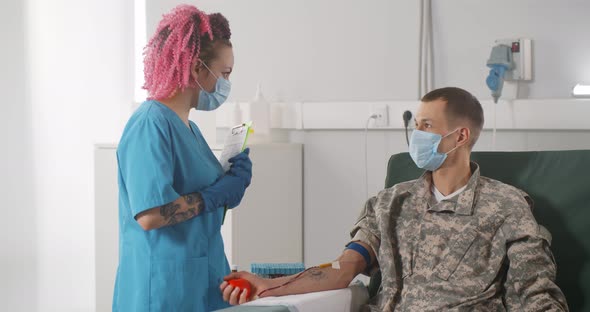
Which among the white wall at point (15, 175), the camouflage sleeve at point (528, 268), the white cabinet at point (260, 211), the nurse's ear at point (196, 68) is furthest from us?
the white wall at point (15, 175)

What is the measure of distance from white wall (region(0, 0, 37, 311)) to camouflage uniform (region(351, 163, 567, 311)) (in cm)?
235

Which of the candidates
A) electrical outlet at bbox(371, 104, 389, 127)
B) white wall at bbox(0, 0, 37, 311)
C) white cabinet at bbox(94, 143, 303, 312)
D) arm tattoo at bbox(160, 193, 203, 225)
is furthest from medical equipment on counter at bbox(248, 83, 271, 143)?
white wall at bbox(0, 0, 37, 311)

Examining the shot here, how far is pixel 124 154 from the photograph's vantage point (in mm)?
2023

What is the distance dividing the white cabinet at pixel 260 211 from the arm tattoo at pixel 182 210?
96 cm

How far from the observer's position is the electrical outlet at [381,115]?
3.12m

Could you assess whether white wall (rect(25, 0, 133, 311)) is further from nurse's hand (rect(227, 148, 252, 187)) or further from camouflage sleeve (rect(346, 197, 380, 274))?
camouflage sleeve (rect(346, 197, 380, 274))

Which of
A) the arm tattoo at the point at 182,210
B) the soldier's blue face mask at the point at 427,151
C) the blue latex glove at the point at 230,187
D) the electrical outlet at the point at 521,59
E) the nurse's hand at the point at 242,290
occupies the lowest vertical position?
the nurse's hand at the point at 242,290

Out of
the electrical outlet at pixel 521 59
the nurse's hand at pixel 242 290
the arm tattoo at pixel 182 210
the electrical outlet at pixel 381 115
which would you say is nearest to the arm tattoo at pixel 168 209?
the arm tattoo at pixel 182 210

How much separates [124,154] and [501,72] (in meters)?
1.47

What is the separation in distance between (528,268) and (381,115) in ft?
4.20

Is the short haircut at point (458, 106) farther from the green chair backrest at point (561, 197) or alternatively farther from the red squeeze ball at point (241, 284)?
the red squeeze ball at point (241, 284)

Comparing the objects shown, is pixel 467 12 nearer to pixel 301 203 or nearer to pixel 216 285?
pixel 301 203

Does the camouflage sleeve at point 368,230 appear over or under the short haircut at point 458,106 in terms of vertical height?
under

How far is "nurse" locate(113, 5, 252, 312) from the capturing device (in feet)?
6.49
